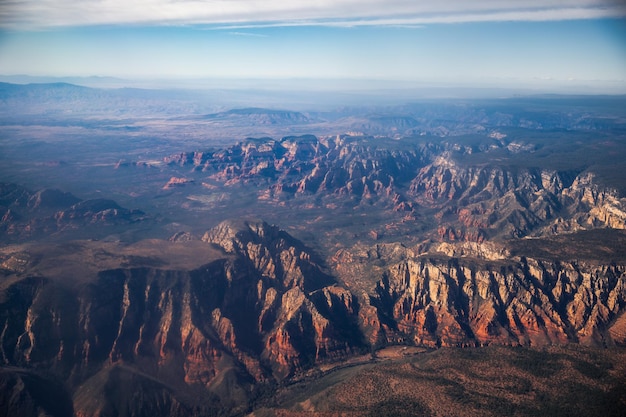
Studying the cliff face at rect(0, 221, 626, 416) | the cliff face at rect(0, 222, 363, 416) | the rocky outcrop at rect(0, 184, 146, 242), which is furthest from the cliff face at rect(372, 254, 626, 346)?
the rocky outcrop at rect(0, 184, 146, 242)

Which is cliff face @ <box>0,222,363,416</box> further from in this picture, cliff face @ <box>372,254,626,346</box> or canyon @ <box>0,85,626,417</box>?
cliff face @ <box>372,254,626,346</box>

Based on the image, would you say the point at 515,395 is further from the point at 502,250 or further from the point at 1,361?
the point at 1,361

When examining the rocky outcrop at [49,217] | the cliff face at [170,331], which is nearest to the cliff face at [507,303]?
the cliff face at [170,331]

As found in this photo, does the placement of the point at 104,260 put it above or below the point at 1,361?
above

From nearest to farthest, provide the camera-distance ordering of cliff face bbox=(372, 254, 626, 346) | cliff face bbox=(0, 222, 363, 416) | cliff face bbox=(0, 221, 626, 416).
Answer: cliff face bbox=(0, 222, 363, 416) → cliff face bbox=(0, 221, 626, 416) → cliff face bbox=(372, 254, 626, 346)

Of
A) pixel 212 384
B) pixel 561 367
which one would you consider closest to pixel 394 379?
pixel 561 367

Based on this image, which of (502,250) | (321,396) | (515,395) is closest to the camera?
(515,395)

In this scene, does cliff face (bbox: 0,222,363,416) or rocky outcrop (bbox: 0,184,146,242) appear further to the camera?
rocky outcrop (bbox: 0,184,146,242)

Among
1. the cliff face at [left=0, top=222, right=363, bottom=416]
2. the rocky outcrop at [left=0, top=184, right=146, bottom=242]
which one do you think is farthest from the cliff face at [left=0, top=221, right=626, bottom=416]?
the rocky outcrop at [left=0, top=184, right=146, bottom=242]

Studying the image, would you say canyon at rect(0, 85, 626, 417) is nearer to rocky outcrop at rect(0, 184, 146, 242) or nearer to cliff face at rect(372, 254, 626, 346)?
cliff face at rect(372, 254, 626, 346)

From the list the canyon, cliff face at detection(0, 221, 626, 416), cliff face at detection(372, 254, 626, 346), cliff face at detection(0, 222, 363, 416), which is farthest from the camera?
cliff face at detection(372, 254, 626, 346)

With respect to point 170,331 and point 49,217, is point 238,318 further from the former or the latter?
point 49,217
